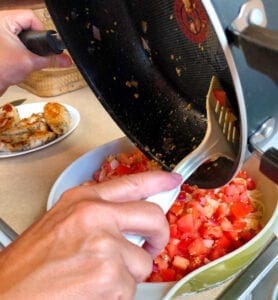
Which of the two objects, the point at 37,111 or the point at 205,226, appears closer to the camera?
the point at 205,226

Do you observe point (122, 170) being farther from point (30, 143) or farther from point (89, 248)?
point (89, 248)

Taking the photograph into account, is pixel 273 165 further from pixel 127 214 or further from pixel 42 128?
pixel 42 128

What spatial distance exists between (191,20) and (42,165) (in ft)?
1.73

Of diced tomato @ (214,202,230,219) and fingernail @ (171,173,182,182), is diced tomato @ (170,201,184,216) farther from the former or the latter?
fingernail @ (171,173,182,182)

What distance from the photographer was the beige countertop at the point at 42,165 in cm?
78

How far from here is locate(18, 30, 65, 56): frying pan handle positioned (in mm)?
571

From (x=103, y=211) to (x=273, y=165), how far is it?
0.52 feet

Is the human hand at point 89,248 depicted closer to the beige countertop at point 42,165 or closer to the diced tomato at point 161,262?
the diced tomato at point 161,262

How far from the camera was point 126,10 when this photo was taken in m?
0.59

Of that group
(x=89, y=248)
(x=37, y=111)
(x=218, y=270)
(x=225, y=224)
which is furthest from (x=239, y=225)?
(x=37, y=111)

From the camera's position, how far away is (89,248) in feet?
1.19

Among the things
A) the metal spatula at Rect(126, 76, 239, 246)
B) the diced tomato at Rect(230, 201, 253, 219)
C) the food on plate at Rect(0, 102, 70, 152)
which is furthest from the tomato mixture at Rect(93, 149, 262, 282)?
the food on plate at Rect(0, 102, 70, 152)

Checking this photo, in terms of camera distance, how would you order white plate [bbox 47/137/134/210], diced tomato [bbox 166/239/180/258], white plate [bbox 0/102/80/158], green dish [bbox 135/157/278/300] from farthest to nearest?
white plate [bbox 0/102/80/158]
white plate [bbox 47/137/134/210]
diced tomato [bbox 166/239/180/258]
green dish [bbox 135/157/278/300]

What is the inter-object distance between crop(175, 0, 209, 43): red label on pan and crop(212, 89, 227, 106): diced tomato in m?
0.06
